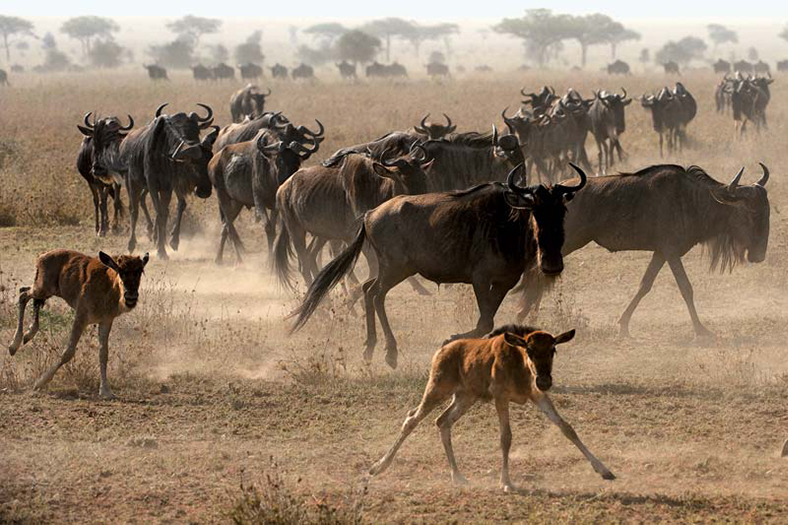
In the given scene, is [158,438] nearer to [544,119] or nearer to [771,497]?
[771,497]

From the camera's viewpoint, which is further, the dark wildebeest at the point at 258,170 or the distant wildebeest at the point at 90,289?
the dark wildebeest at the point at 258,170

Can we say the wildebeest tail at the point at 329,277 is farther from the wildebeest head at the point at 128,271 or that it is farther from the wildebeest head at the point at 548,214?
the wildebeest head at the point at 548,214

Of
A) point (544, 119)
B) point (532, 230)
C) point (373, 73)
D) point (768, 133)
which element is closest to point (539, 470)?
point (532, 230)

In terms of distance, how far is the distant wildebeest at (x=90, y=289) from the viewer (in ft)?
26.4

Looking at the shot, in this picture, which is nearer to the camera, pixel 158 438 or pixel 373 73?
pixel 158 438

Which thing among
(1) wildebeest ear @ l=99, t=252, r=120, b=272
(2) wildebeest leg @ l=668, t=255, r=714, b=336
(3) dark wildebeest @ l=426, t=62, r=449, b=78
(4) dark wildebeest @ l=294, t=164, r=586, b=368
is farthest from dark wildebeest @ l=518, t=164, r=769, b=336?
(3) dark wildebeest @ l=426, t=62, r=449, b=78

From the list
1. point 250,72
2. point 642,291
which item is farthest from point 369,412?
point 250,72

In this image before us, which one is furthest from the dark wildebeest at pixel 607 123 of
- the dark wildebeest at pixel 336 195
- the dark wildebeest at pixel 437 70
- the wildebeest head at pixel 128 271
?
the dark wildebeest at pixel 437 70

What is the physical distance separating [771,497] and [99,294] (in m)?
4.72

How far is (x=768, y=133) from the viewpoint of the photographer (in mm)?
28078

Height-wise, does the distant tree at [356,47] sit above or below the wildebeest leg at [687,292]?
above

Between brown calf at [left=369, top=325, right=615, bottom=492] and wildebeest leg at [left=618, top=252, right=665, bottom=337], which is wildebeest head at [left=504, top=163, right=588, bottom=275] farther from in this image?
wildebeest leg at [left=618, top=252, right=665, bottom=337]

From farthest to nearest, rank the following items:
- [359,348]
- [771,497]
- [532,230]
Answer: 1. [359,348]
2. [532,230]
3. [771,497]

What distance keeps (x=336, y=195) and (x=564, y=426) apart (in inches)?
219
